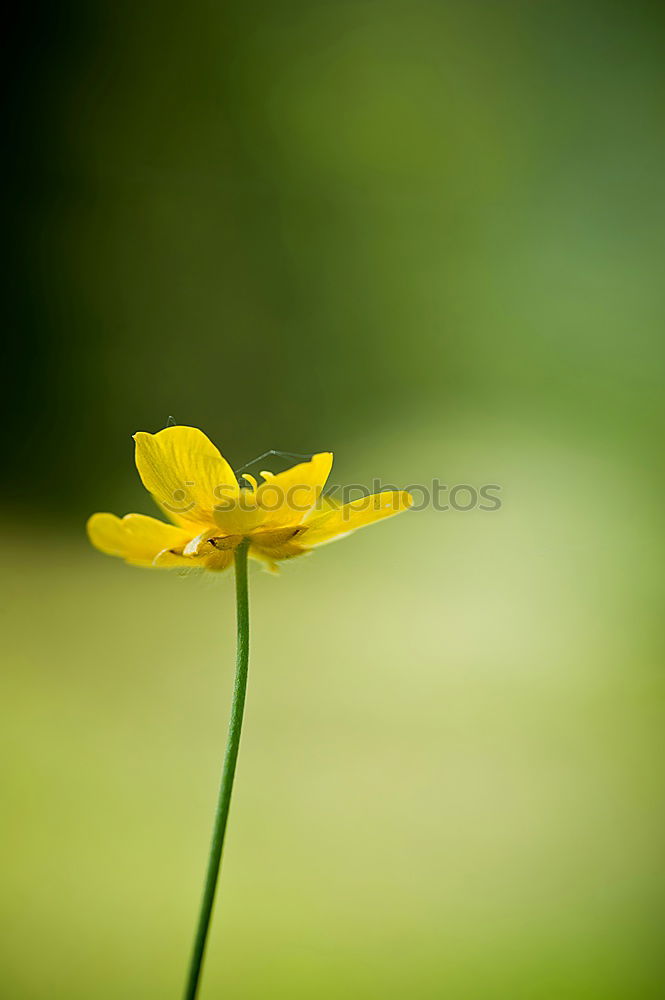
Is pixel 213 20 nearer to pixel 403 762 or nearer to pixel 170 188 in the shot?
pixel 170 188

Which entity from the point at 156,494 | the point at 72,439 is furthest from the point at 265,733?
the point at 156,494

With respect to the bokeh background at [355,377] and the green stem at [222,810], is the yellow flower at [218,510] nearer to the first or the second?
the green stem at [222,810]

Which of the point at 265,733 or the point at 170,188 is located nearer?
the point at 265,733

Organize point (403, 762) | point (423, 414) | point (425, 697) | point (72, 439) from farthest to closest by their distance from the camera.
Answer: point (423, 414) < point (72, 439) < point (425, 697) < point (403, 762)

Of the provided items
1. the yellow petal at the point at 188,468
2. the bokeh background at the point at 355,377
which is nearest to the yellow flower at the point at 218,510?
the yellow petal at the point at 188,468

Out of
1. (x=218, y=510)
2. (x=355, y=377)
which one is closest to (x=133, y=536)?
(x=218, y=510)

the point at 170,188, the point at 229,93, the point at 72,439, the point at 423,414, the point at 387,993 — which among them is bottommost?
the point at 387,993

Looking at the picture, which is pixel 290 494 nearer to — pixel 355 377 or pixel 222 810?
pixel 222 810
